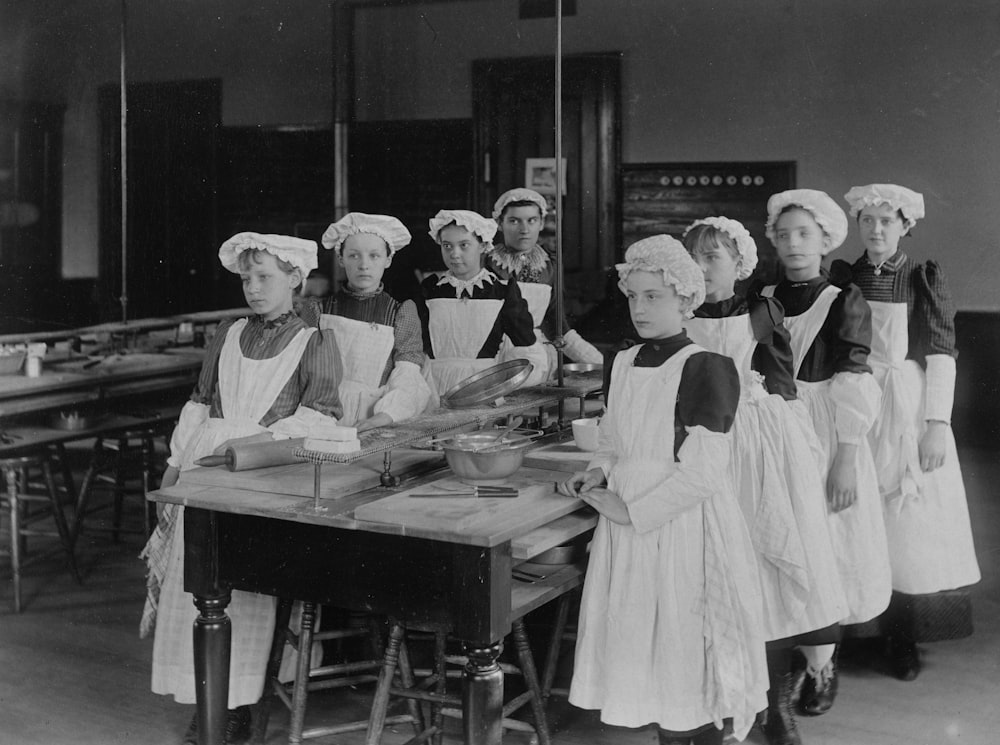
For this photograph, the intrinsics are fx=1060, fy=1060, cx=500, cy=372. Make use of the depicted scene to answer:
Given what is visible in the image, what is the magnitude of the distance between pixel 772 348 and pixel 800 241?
1.50 feet

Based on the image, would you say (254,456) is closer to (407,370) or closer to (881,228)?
(407,370)

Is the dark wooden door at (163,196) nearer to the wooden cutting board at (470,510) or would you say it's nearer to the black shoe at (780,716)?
the wooden cutting board at (470,510)

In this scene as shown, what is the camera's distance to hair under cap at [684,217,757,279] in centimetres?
299

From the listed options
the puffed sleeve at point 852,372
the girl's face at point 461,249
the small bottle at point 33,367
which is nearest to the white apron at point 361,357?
the girl's face at point 461,249

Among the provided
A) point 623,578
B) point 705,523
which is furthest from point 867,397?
point 623,578

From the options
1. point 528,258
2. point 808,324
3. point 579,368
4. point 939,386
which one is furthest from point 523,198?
point 939,386

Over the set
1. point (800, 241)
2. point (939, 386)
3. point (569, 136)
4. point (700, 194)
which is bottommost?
point (939, 386)

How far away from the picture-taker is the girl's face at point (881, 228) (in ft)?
12.0

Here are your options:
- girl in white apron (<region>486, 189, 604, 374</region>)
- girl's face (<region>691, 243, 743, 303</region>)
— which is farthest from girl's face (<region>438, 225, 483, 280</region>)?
girl's face (<region>691, 243, 743, 303</region>)

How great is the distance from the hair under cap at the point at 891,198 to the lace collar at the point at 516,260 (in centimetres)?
151

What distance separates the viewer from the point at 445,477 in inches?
111

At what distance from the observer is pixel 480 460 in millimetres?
2633

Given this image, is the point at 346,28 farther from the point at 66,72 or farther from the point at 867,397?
the point at 867,397

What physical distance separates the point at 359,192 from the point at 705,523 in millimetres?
6044
